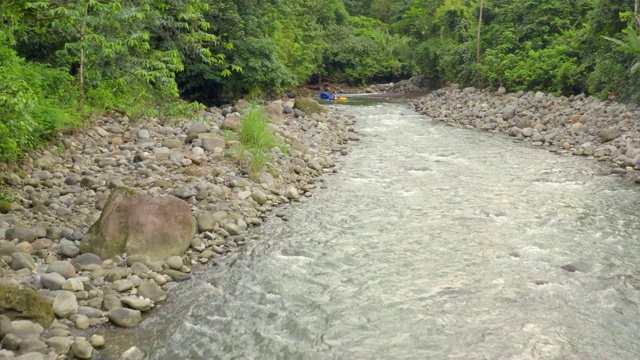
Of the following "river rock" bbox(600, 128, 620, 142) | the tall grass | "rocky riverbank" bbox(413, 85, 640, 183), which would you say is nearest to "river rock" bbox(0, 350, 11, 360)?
the tall grass

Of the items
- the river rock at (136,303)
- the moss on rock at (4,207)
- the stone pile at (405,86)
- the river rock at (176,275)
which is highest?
the moss on rock at (4,207)

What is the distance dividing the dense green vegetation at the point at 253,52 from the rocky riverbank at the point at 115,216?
2.39 ft

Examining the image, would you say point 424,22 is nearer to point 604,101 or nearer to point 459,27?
point 459,27

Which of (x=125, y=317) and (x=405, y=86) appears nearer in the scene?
(x=125, y=317)

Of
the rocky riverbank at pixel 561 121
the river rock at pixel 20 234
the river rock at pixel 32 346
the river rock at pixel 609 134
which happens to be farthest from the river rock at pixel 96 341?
the river rock at pixel 609 134

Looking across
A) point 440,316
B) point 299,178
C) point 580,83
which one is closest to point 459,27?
point 580,83

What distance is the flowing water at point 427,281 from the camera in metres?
5.86

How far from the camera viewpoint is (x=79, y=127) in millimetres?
11344

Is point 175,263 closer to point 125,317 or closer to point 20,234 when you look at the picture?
point 125,317

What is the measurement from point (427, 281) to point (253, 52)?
1386 cm

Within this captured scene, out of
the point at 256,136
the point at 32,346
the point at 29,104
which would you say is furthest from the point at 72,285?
the point at 256,136

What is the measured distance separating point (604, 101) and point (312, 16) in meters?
24.2

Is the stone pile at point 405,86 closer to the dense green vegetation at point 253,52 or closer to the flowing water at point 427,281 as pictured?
the dense green vegetation at point 253,52

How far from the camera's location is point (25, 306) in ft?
18.5
